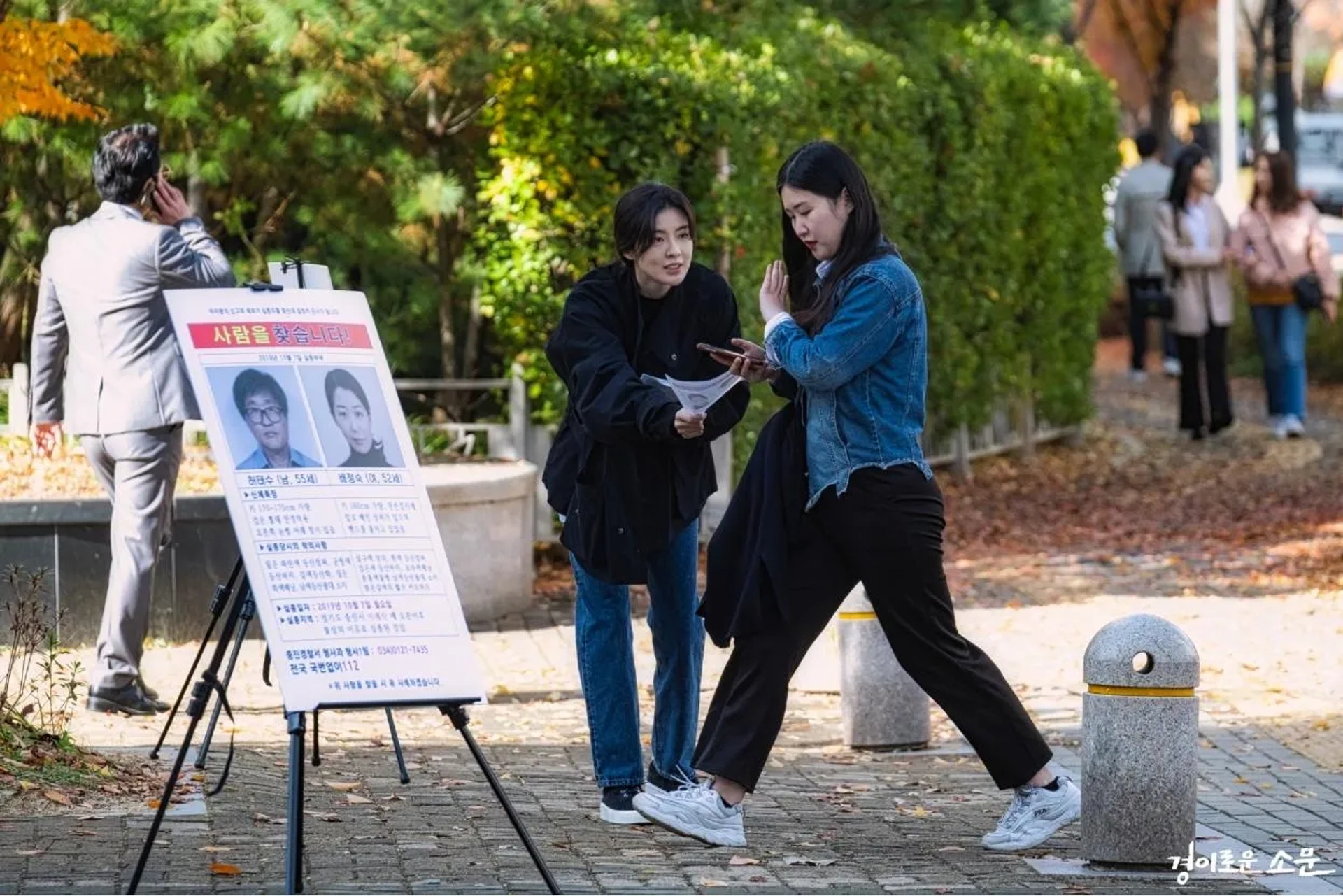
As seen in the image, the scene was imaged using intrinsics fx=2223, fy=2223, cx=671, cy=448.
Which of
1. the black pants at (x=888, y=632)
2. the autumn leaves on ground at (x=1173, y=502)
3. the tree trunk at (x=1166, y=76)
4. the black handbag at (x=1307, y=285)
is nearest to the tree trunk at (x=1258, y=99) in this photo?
the tree trunk at (x=1166, y=76)

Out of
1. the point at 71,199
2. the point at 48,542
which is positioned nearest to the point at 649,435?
the point at 48,542

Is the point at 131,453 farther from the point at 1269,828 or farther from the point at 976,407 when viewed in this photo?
the point at 976,407

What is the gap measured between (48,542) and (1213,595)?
5.69m

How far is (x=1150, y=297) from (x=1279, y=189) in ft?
4.80

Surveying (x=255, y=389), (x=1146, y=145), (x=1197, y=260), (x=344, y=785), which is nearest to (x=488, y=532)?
(x=344, y=785)

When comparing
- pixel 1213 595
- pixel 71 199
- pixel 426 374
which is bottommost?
pixel 1213 595

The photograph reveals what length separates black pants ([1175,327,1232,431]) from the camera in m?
17.2

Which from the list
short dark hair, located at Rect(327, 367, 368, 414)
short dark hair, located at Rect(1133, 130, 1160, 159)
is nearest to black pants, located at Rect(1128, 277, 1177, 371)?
short dark hair, located at Rect(1133, 130, 1160, 159)

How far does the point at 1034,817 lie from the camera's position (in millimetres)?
6113

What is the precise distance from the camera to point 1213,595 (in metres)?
11.2

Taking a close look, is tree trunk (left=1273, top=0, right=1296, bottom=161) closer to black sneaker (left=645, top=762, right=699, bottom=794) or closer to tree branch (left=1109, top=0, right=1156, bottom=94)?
tree branch (left=1109, top=0, right=1156, bottom=94)

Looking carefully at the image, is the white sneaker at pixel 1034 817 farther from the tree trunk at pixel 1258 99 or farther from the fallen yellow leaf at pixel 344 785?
the tree trunk at pixel 1258 99

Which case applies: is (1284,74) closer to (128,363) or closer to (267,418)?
(128,363)

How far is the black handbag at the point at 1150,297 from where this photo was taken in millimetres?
17406
